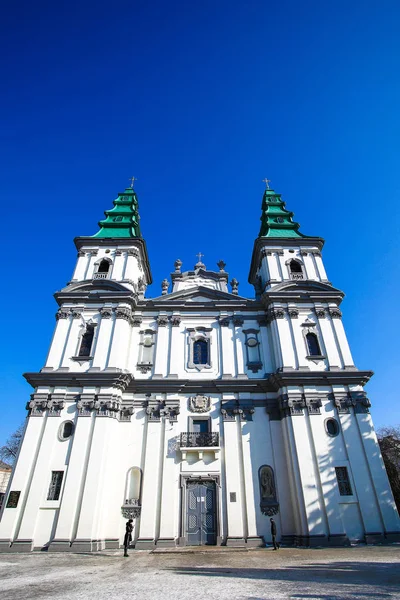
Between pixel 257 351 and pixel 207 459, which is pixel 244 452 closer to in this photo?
pixel 207 459

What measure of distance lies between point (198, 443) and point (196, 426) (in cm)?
104

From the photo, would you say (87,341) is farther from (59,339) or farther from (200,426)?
(200,426)

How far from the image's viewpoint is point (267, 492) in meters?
18.2

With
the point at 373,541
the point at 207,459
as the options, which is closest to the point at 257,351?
the point at 207,459

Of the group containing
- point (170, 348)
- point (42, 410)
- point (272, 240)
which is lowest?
point (42, 410)

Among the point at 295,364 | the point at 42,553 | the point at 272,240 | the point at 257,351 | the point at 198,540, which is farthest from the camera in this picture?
the point at 272,240

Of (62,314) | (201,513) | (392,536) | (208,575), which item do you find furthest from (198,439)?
(62,314)

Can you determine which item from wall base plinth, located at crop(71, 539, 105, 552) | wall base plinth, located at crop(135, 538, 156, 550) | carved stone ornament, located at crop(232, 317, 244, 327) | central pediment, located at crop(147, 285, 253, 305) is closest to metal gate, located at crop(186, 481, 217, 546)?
wall base plinth, located at crop(135, 538, 156, 550)

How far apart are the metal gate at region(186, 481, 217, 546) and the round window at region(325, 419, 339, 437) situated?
7.16m

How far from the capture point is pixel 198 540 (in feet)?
56.5

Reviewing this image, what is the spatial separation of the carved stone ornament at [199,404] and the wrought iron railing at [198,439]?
1.40 meters

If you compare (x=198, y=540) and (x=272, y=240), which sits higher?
(x=272, y=240)

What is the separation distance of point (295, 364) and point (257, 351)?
8.74 feet

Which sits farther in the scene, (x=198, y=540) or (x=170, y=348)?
(x=170, y=348)
